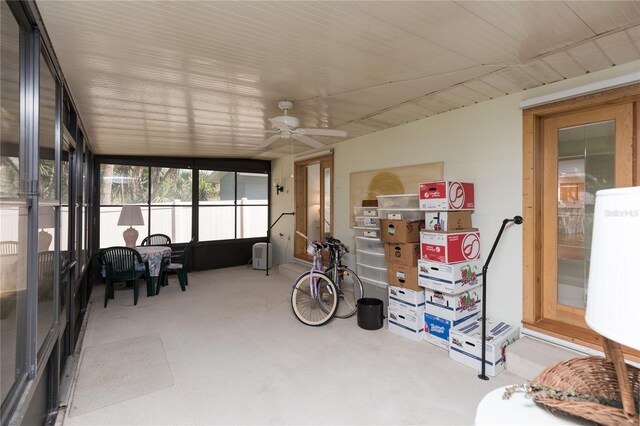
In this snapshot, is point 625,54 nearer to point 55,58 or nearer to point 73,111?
point 55,58

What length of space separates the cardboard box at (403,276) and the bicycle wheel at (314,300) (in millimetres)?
673

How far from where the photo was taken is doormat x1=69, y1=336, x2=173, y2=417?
2.27 m

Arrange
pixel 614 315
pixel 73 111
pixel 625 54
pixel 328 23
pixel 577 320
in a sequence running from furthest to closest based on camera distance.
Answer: pixel 73 111
pixel 577 320
pixel 625 54
pixel 328 23
pixel 614 315

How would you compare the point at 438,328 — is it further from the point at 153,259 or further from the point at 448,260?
the point at 153,259

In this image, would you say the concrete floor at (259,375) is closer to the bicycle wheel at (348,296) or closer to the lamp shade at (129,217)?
the bicycle wheel at (348,296)

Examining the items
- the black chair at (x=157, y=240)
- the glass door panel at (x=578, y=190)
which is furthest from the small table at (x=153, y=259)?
the glass door panel at (x=578, y=190)

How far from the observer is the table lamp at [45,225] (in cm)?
168

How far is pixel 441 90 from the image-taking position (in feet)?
9.68

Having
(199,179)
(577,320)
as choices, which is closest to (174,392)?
(577,320)

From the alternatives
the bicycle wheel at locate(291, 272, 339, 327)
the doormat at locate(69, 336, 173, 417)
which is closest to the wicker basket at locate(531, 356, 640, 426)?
the doormat at locate(69, 336, 173, 417)

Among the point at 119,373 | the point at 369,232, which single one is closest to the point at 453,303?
the point at 369,232

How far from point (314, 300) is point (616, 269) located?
349cm

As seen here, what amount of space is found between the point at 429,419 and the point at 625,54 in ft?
9.56

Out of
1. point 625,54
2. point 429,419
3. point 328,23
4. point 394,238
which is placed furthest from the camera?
point 394,238
